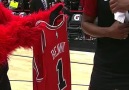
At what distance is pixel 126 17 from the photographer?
1.27 meters

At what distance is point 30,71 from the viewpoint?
11.7ft

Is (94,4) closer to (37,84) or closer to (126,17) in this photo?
(126,17)

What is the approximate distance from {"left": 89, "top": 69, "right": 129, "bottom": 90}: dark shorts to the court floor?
1364 millimetres

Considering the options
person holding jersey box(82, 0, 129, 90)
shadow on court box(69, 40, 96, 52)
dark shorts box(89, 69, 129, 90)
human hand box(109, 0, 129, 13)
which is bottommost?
shadow on court box(69, 40, 96, 52)

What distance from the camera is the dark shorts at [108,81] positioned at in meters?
1.38

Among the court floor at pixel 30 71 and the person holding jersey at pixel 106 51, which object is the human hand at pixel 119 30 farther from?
the court floor at pixel 30 71

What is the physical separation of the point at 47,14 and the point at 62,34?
15cm

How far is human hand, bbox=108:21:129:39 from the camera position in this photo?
1275mm

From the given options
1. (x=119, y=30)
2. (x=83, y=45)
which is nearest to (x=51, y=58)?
(x=119, y=30)

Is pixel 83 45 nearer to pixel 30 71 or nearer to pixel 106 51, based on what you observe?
pixel 30 71

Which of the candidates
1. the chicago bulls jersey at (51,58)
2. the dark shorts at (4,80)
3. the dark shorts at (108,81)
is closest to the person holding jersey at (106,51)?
the dark shorts at (108,81)

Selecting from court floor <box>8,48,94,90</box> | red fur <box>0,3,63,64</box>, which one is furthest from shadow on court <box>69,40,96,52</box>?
red fur <box>0,3,63,64</box>

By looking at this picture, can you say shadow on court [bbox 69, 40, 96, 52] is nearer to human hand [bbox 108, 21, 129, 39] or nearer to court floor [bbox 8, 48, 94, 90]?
court floor [bbox 8, 48, 94, 90]

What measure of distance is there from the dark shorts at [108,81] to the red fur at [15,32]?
0.38 metres
